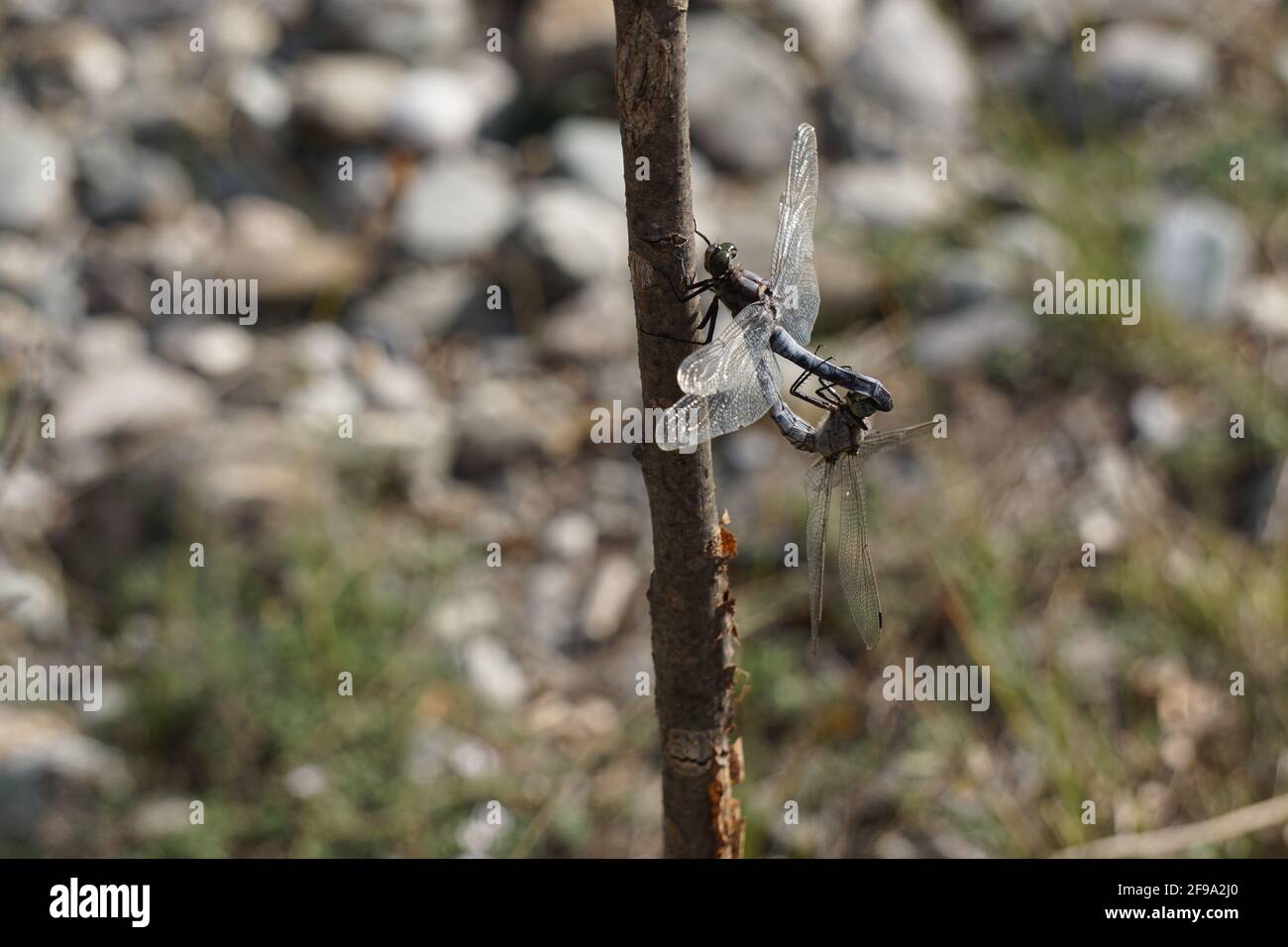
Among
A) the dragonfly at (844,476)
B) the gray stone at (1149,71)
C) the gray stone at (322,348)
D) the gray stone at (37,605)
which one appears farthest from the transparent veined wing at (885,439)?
the gray stone at (1149,71)

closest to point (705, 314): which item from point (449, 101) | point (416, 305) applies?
point (416, 305)

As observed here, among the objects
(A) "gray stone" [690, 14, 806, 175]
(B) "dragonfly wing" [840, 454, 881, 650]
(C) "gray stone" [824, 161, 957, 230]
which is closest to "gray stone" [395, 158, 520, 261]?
(A) "gray stone" [690, 14, 806, 175]

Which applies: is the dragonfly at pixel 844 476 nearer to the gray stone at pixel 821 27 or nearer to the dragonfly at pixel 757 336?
the dragonfly at pixel 757 336

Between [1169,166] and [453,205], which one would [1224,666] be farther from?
[453,205]

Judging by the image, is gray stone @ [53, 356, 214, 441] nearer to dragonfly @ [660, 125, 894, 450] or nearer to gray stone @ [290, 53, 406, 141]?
gray stone @ [290, 53, 406, 141]

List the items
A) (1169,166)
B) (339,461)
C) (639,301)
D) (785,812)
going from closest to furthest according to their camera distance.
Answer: (639,301)
(785,812)
(339,461)
(1169,166)

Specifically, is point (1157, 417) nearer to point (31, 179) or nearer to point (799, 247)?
point (799, 247)

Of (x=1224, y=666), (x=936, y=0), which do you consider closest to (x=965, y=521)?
(x=1224, y=666)
